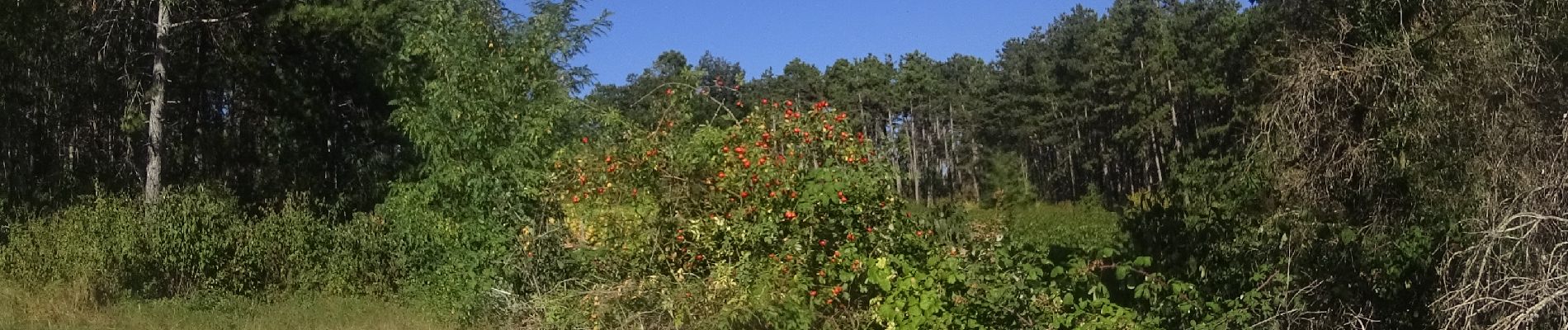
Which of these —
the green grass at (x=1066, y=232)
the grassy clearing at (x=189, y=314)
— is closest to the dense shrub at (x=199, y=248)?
the grassy clearing at (x=189, y=314)

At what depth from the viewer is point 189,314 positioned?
37.7ft

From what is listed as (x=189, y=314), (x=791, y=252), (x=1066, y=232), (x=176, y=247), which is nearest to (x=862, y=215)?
(x=791, y=252)

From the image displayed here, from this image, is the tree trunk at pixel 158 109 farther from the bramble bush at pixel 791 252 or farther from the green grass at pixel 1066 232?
the green grass at pixel 1066 232

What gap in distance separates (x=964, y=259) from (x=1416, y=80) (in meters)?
2.06

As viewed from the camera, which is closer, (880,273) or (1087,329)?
(1087,329)

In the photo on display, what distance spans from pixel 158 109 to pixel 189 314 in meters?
5.56

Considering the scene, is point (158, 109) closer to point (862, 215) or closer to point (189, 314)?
point (189, 314)

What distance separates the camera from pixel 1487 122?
5.04 m

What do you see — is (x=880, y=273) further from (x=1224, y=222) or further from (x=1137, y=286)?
(x=1224, y=222)

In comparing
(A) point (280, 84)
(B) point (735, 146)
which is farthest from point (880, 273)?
(A) point (280, 84)

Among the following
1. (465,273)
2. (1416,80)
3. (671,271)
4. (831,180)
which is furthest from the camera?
(465,273)

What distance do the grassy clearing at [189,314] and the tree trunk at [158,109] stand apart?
4030mm

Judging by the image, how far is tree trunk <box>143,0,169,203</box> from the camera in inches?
609

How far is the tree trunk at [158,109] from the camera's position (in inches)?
609
